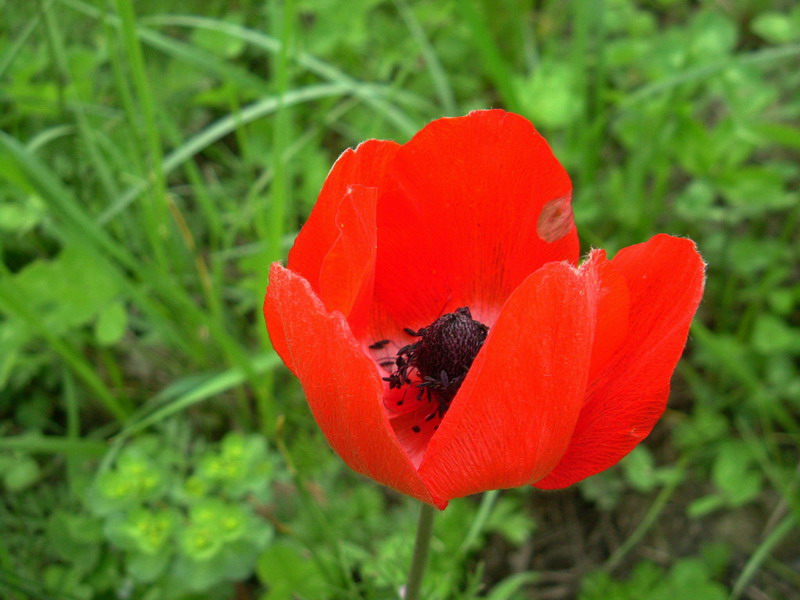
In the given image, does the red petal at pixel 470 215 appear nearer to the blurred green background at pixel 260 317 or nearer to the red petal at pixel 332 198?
the red petal at pixel 332 198

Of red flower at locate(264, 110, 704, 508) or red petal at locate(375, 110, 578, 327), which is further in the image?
red petal at locate(375, 110, 578, 327)

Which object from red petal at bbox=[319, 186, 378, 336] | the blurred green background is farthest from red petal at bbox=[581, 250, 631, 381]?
the blurred green background

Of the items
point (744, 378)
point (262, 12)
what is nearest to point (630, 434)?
point (744, 378)

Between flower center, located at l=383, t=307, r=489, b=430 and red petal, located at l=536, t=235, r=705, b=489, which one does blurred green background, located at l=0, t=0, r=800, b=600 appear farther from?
red petal, located at l=536, t=235, r=705, b=489

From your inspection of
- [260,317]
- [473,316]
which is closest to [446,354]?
[473,316]

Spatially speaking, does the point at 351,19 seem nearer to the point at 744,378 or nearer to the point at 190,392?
the point at 190,392
